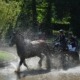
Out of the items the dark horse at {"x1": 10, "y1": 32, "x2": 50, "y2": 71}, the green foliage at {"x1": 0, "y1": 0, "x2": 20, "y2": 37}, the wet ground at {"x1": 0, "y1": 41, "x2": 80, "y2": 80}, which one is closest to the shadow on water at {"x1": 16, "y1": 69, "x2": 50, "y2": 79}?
the wet ground at {"x1": 0, "y1": 41, "x2": 80, "y2": 80}

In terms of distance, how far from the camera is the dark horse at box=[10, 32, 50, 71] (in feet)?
58.5

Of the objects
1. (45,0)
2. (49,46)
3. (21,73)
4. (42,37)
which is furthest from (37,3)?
(21,73)

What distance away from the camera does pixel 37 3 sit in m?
47.8

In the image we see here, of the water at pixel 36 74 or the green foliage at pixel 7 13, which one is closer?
the water at pixel 36 74

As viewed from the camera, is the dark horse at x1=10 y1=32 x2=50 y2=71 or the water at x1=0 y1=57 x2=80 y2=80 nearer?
the water at x1=0 y1=57 x2=80 y2=80

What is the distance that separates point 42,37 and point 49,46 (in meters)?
2.93

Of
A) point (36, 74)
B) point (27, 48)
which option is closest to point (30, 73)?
point (36, 74)

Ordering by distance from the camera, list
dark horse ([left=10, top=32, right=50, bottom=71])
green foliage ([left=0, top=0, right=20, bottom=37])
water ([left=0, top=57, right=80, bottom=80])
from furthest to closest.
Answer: green foliage ([left=0, top=0, right=20, bottom=37]) → dark horse ([left=10, top=32, right=50, bottom=71]) → water ([left=0, top=57, right=80, bottom=80])

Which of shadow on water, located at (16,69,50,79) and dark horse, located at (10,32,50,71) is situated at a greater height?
dark horse, located at (10,32,50,71)

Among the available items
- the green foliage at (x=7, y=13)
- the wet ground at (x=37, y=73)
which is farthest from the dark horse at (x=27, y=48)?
the green foliage at (x=7, y=13)

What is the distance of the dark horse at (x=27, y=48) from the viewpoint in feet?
58.5

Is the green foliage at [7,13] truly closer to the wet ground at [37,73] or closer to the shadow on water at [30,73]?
the wet ground at [37,73]

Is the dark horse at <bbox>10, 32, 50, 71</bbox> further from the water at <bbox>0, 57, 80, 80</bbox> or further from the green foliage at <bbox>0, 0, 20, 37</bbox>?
the green foliage at <bbox>0, 0, 20, 37</bbox>

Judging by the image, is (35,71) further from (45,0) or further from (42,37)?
(45,0)
